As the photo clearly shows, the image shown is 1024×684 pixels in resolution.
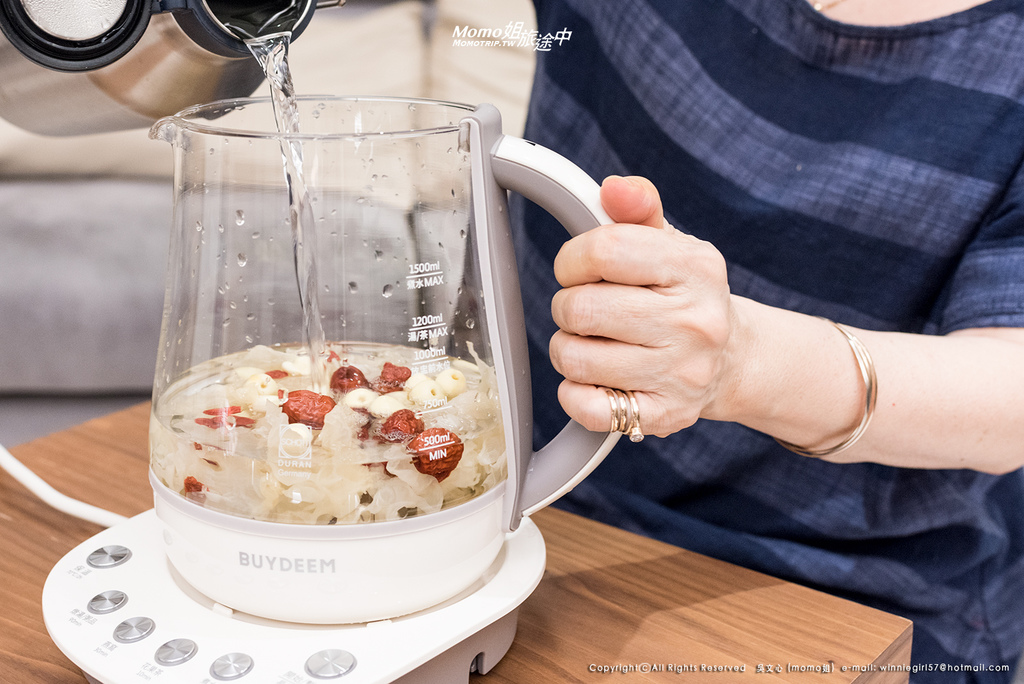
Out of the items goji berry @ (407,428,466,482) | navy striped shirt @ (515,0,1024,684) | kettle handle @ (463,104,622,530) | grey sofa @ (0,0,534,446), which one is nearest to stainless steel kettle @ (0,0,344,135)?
kettle handle @ (463,104,622,530)

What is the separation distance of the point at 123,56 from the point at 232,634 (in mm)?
367

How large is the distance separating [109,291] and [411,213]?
1.32 m

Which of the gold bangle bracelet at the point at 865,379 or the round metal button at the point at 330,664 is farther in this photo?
the gold bangle bracelet at the point at 865,379

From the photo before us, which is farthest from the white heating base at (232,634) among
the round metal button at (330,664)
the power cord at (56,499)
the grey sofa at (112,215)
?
the grey sofa at (112,215)

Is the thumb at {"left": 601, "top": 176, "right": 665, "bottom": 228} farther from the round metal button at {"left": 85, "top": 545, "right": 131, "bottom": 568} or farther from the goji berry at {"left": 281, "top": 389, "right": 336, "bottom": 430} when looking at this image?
the round metal button at {"left": 85, "top": 545, "right": 131, "bottom": 568}

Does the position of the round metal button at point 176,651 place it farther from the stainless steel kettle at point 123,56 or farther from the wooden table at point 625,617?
the stainless steel kettle at point 123,56

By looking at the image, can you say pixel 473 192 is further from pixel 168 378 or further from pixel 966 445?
pixel 966 445

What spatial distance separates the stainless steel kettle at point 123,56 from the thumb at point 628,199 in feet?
0.80

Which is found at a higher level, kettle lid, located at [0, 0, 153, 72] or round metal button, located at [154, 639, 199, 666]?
kettle lid, located at [0, 0, 153, 72]

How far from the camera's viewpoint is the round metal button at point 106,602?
0.49 metres

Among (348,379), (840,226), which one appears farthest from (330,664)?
(840,226)

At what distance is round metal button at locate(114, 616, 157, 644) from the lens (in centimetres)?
47

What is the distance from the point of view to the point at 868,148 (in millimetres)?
786

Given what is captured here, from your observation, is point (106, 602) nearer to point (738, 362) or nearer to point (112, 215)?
point (738, 362)
